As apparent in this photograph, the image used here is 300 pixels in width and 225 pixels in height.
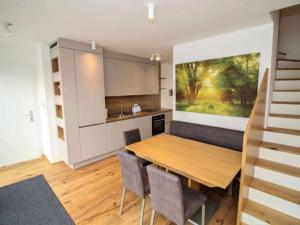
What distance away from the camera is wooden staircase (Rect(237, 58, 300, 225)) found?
5.48 ft

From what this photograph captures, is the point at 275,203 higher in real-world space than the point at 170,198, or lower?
lower

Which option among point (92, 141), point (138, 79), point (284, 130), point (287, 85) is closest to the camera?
point (284, 130)

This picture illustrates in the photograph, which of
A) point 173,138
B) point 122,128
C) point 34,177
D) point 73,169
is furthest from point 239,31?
point 34,177

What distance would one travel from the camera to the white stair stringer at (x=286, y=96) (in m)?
2.52

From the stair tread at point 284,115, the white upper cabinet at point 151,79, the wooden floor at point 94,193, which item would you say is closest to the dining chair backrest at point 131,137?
the wooden floor at point 94,193

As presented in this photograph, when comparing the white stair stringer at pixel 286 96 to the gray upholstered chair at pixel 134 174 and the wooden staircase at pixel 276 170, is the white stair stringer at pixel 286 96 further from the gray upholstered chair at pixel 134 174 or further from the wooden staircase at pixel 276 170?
the gray upholstered chair at pixel 134 174

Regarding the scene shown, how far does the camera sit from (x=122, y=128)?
3.92m

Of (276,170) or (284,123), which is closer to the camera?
(276,170)

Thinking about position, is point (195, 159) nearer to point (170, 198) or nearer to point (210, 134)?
point (170, 198)

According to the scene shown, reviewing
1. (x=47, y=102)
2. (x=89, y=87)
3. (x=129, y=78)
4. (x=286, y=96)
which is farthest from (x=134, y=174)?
(x=129, y=78)

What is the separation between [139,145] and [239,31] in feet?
7.78

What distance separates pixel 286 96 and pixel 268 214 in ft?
6.03

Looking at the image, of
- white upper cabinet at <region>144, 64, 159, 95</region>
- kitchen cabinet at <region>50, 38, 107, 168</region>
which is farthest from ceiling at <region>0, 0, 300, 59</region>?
white upper cabinet at <region>144, 64, 159, 95</region>

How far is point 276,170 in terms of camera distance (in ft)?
6.17
